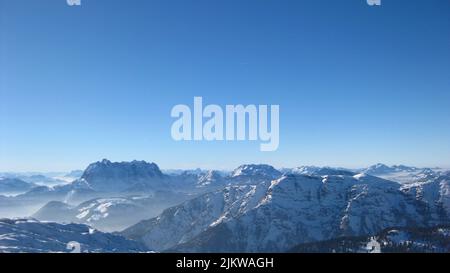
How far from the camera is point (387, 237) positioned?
199750mm
